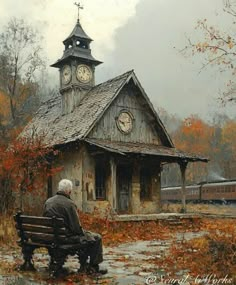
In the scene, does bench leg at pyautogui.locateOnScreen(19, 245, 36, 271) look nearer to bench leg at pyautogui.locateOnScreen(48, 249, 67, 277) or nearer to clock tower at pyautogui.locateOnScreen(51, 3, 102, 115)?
bench leg at pyautogui.locateOnScreen(48, 249, 67, 277)

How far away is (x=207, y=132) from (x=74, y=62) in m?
50.6

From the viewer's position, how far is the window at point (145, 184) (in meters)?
23.7

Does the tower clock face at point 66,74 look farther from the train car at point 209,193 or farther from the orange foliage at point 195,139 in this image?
the orange foliage at point 195,139

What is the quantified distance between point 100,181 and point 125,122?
332cm

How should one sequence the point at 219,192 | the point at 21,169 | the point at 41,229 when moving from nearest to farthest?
1. the point at 41,229
2. the point at 21,169
3. the point at 219,192

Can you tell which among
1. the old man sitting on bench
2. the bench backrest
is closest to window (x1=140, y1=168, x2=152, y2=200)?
the bench backrest

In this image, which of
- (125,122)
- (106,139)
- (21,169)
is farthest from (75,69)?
(21,169)

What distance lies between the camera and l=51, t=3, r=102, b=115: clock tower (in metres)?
24.8

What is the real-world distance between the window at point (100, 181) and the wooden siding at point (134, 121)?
147cm

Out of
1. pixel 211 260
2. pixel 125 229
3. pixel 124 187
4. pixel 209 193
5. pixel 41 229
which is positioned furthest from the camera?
pixel 209 193

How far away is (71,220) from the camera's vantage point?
8.12 metres

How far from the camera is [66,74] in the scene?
1003 inches

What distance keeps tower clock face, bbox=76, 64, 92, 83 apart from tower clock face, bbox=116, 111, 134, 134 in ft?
12.3

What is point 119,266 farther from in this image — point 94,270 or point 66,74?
point 66,74
